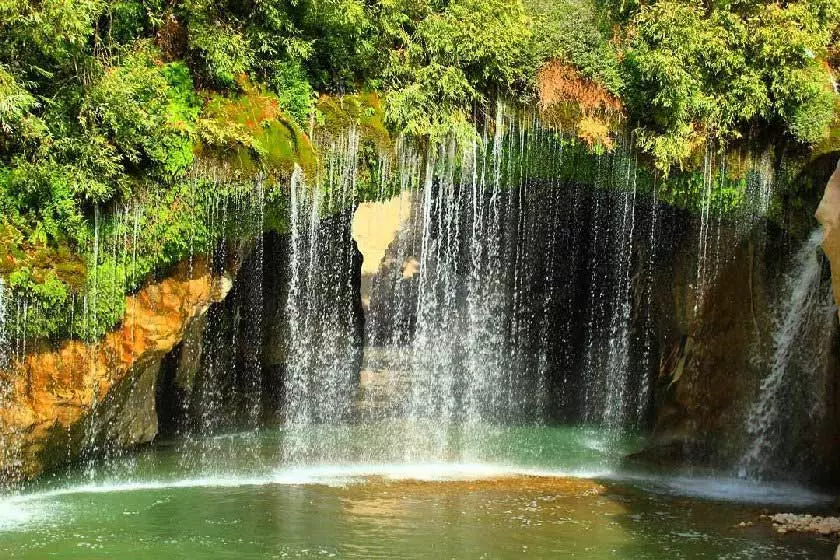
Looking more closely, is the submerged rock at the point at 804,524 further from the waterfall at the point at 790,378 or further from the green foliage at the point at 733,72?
the green foliage at the point at 733,72

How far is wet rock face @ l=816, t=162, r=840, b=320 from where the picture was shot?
11.1 m

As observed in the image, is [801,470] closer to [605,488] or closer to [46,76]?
[605,488]

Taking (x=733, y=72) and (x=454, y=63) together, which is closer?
(x=733, y=72)

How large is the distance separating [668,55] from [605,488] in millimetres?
7492

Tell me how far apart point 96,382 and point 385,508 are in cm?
478

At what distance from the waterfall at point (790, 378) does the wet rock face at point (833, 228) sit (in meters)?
4.76

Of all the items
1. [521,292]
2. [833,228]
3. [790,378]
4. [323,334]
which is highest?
[833,228]

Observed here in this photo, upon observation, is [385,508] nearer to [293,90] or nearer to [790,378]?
[790,378]

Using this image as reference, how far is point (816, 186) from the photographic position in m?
17.0

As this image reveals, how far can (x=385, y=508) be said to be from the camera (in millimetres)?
13484

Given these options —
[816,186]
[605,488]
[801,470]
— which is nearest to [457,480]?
[605,488]

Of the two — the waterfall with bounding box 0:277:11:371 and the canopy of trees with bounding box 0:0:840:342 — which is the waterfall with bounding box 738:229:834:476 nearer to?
the canopy of trees with bounding box 0:0:840:342

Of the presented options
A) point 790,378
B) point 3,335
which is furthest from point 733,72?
point 3,335

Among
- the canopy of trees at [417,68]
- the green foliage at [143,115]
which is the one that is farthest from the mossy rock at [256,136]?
the green foliage at [143,115]
